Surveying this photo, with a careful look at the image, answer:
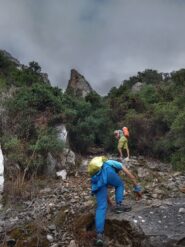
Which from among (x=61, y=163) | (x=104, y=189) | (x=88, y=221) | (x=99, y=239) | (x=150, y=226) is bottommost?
(x=99, y=239)

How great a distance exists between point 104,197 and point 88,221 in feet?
2.18

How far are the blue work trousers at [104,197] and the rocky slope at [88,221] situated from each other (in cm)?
31

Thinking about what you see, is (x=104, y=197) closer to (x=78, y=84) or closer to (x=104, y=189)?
(x=104, y=189)

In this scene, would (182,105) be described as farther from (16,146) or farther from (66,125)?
(16,146)

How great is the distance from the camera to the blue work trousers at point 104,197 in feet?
22.0

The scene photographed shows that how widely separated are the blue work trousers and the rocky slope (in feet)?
1.03

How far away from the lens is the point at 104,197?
6977 mm

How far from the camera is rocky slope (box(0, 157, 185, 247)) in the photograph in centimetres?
659

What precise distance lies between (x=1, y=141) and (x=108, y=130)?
6.93 metres

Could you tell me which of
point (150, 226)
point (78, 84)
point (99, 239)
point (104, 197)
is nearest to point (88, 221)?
point (104, 197)

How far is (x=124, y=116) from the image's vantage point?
19.9m

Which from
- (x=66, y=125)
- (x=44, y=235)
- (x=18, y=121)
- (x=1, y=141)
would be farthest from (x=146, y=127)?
(x=44, y=235)

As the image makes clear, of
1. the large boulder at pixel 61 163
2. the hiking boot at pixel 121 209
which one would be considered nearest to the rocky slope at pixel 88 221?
the hiking boot at pixel 121 209

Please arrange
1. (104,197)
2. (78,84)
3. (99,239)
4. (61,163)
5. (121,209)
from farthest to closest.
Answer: (78,84)
(61,163)
(121,209)
(104,197)
(99,239)
